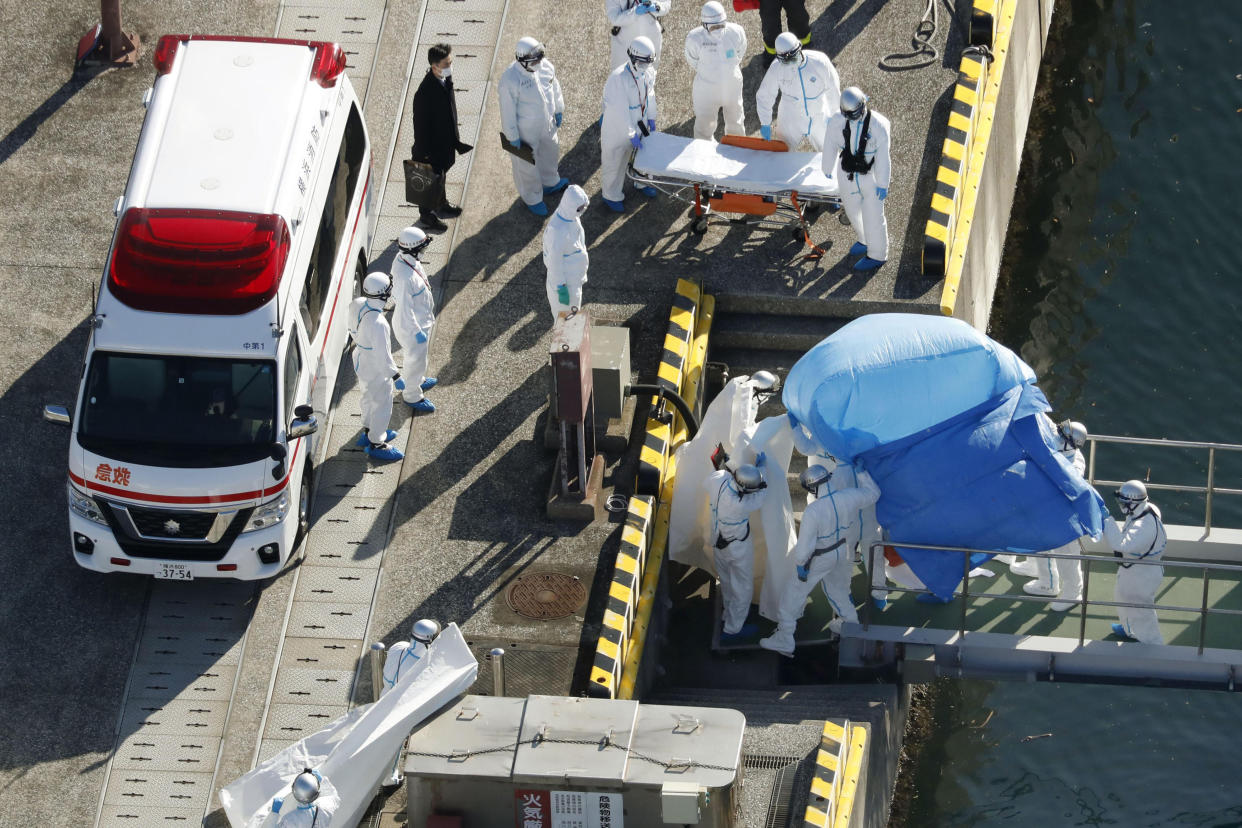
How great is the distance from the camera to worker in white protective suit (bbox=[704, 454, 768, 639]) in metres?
19.6

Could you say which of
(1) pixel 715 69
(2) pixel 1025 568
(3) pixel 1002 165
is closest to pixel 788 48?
(1) pixel 715 69

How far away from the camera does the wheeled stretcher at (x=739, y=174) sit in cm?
2233

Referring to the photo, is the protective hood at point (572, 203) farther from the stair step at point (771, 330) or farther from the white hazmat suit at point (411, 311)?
the stair step at point (771, 330)

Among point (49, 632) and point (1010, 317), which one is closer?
point (49, 632)

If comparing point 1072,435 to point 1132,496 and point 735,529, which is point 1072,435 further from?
point 735,529

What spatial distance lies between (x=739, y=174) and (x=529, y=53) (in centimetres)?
234

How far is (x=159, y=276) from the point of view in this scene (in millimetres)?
19531

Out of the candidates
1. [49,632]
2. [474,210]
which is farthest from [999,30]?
[49,632]

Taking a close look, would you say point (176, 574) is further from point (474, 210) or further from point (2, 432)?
point (474, 210)

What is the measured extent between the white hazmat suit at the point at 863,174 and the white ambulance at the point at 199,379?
5046 millimetres

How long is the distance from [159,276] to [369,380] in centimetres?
210

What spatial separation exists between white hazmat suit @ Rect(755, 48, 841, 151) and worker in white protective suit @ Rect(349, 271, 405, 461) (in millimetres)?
4493

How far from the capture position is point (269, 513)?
19.4 metres

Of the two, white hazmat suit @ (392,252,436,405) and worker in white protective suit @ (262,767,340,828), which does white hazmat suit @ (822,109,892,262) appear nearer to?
white hazmat suit @ (392,252,436,405)
